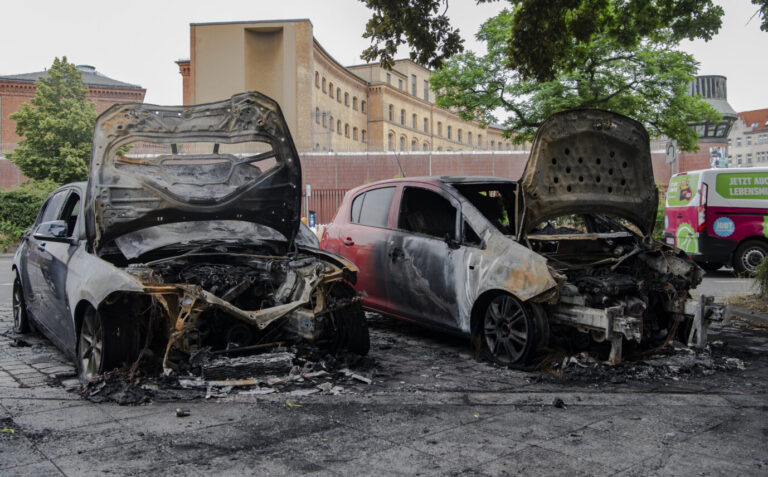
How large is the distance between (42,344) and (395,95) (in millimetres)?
70194

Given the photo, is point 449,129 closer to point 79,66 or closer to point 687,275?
point 79,66

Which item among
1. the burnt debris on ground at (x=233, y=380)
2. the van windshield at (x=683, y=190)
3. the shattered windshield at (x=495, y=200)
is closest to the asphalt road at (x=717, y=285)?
the van windshield at (x=683, y=190)

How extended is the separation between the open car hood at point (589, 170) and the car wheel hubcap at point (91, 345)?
11.9ft

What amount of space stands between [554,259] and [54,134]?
1629 inches

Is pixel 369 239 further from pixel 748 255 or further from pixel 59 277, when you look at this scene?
pixel 748 255

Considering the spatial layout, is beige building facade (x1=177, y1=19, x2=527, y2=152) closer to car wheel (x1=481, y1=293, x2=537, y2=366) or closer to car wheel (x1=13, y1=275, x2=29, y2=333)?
car wheel (x1=13, y1=275, x2=29, y2=333)

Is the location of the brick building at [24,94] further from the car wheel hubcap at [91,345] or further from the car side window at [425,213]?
the car wheel hubcap at [91,345]

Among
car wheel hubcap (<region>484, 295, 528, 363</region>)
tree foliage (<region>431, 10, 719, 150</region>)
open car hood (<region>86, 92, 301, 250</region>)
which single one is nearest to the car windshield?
open car hood (<region>86, 92, 301, 250</region>)

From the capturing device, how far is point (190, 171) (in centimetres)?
556

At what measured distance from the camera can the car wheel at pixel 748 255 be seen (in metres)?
13.5

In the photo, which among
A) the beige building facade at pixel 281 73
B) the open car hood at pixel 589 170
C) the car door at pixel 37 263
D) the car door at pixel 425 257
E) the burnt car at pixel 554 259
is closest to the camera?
the burnt car at pixel 554 259

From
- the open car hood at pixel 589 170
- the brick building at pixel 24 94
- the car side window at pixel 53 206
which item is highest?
the brick building at pixel 24 94

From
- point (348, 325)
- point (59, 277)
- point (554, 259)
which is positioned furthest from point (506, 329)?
point (59, 277)

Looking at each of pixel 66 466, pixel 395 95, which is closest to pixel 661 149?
pixel 395 95
